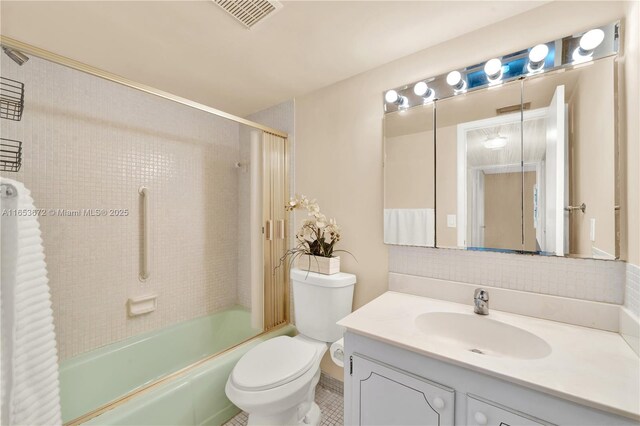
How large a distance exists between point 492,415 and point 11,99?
2.57 metres

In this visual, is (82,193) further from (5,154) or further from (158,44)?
(158,44)

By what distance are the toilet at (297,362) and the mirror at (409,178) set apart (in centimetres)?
45

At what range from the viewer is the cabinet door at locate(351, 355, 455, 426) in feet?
2.88

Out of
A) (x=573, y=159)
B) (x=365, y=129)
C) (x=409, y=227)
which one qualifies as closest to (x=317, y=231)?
(x=409, y=227)

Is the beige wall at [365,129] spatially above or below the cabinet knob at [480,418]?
above

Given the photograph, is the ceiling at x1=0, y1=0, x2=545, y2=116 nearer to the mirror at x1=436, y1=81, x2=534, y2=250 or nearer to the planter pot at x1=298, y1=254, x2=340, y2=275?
the mirror at x1=436, y1=81, x2=534, y2=250

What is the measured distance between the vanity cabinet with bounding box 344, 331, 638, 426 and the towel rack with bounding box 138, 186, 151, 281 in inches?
63.8

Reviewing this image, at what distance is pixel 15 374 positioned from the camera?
0.82 metres

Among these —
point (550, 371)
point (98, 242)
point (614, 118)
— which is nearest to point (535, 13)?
point (614, 118)

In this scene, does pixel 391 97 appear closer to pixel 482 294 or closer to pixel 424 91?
pixel 424 91

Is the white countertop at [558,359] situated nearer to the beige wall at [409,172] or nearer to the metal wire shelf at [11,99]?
the beige wall at [409,172]

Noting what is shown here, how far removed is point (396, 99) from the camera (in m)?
1.54

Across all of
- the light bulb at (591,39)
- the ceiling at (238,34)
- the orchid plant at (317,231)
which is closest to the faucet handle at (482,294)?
the orchid plant at (317,231)

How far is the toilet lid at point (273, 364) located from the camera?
1.27m
